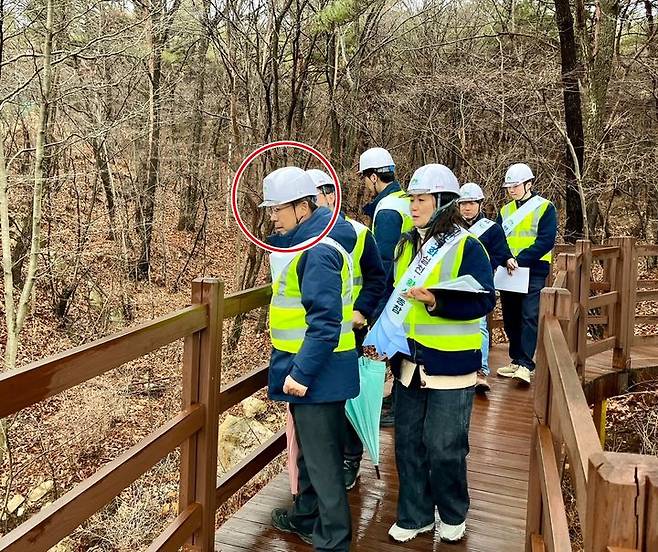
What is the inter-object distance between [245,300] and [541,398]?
159 cm

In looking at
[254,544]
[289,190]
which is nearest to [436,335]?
[289,190]

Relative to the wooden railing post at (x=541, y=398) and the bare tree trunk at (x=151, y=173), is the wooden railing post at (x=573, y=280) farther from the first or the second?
the bare tree trunk at (x=151, y=173)

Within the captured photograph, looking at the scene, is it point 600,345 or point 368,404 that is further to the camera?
point 600,345

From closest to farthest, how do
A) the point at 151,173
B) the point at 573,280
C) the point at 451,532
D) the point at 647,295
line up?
1. the point at 451,532
2. the point at 573,280
3. the point at 647,295
4. the point at 151,173

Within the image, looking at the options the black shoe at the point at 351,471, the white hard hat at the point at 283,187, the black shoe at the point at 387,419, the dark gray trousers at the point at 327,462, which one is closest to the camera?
the white hard hat at the point at 283,187

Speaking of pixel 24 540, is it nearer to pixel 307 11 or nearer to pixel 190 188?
pixel 307 11

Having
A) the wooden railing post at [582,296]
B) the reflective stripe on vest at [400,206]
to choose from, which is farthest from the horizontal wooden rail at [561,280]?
the reflective stripe on vest at [400,206]

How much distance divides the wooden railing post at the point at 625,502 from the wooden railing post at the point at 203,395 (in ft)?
6.61

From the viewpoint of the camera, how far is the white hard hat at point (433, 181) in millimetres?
3205

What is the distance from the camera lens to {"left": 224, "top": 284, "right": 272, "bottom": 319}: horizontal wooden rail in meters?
3.38

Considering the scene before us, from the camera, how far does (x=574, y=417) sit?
1861 millimetres

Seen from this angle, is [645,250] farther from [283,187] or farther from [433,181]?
[283,187]

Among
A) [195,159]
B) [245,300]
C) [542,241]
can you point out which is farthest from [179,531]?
[195,159]

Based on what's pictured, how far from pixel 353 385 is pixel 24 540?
154cm
